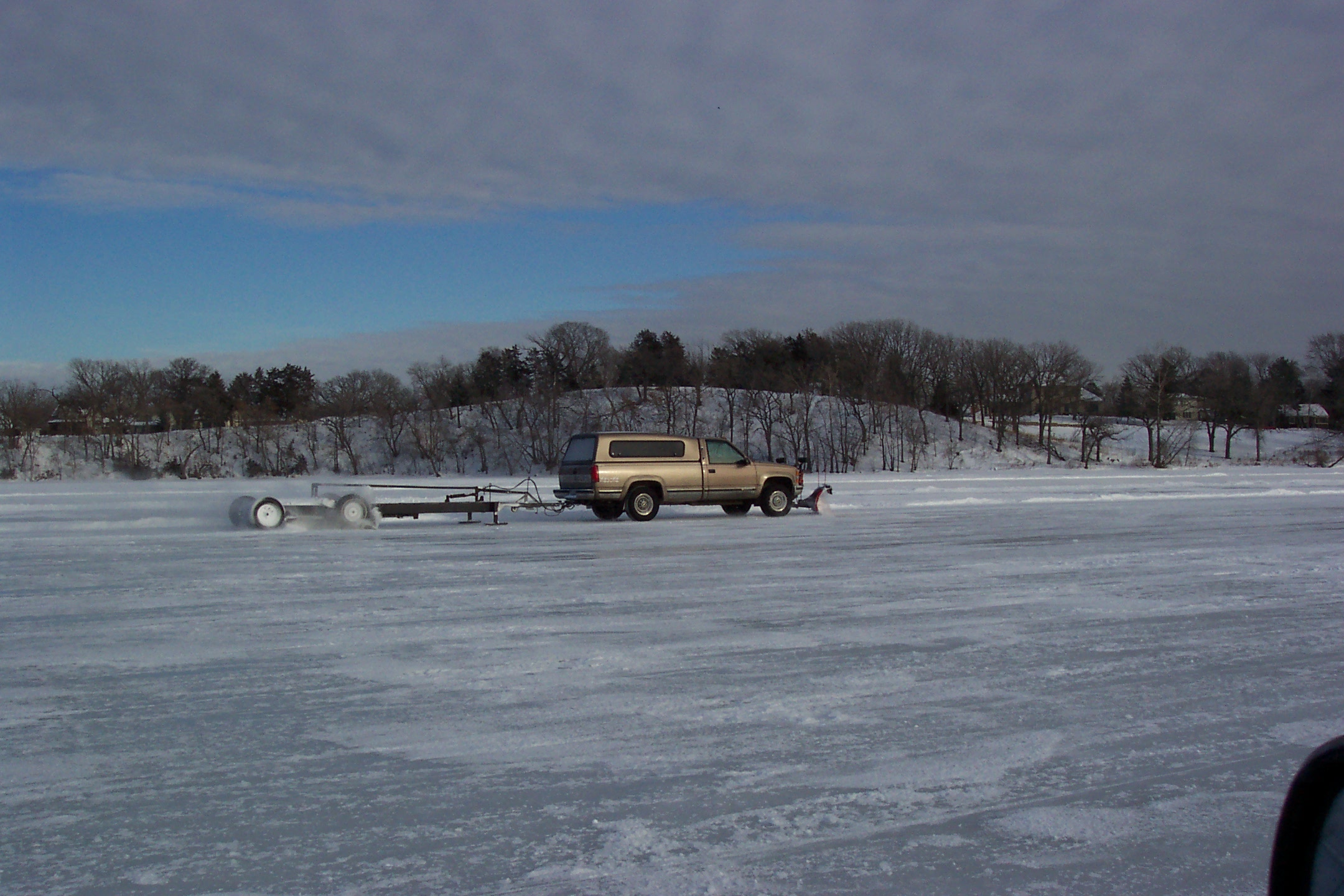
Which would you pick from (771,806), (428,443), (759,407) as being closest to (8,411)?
(428,443)

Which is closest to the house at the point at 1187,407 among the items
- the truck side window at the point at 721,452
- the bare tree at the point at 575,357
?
the bare tree at the point at 575,357

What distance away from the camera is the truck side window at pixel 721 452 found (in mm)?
22531

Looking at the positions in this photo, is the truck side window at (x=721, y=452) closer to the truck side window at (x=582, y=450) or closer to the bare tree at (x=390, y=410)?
the truck side window at (x=582, y=450)

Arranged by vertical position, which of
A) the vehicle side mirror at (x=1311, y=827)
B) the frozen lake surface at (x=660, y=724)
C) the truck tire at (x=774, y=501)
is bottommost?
the frozen lake surface at (x=660, y=724)

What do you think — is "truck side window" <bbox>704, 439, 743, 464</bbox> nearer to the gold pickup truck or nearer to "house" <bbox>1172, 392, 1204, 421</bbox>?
the gold pickup truck

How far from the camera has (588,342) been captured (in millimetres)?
103875

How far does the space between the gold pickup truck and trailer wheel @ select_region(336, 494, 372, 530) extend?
14.4 feet

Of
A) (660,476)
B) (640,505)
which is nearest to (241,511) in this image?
(640,505)

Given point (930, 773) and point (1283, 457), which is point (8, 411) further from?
point (1283, 457)

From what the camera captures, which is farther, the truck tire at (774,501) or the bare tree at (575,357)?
the bare tree at (575,357)

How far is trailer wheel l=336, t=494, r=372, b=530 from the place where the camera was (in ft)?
64.3

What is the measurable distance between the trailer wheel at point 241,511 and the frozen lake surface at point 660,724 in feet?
18.3

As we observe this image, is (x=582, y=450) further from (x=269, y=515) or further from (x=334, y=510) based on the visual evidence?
(x=269, y=515)

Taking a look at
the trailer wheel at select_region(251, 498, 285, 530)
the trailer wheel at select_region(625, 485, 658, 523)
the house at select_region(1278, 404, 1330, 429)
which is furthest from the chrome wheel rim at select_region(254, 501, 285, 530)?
the house at select_region(1278, 404, 1330, 429)
